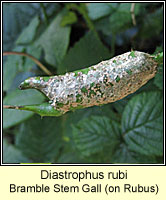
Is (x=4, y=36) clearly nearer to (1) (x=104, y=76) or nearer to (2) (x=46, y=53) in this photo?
(2) (x=46, y=53)

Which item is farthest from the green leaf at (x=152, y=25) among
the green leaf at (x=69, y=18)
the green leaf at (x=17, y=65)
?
the green leaf at (x=17, y=65)

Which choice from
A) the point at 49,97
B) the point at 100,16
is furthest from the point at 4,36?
the point at 49,97

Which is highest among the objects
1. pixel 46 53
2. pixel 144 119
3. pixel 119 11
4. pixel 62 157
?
pixel 119 11

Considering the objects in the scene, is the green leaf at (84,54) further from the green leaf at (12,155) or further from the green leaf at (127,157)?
the green leaf at (12,155)

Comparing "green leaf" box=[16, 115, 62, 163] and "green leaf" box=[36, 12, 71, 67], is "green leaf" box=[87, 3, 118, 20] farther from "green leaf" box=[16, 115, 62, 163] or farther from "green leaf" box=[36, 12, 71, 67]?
"green leaf" box=[16, 115, 62, 163]

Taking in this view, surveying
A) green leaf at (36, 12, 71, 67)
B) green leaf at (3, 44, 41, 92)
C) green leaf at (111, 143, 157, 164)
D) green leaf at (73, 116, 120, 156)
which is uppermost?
green leaf at (36, 12, 71, 67)

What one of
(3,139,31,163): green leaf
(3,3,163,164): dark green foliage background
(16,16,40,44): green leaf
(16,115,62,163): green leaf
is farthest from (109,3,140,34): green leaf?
(3,139,31,163): green leaf

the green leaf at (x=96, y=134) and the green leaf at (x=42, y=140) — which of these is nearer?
the green leaf at (x=96, y=134)
